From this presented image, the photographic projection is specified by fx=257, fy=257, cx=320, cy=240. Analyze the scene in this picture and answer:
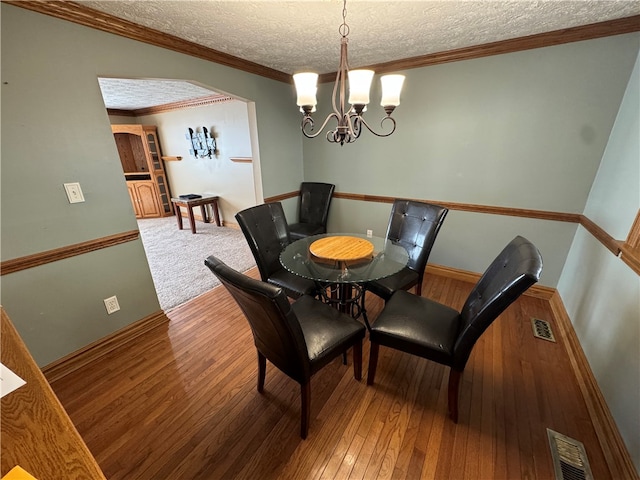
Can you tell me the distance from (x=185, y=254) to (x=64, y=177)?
2194 mm

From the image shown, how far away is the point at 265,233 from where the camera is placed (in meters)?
2.15

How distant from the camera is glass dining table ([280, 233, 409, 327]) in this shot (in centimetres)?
162

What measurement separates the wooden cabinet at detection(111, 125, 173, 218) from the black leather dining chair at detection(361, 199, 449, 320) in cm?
521

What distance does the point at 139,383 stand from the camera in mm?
1673

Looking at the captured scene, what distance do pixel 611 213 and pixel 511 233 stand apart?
757mm

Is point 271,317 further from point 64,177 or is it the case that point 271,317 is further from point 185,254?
point 185,254

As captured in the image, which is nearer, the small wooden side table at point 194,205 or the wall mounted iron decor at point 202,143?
the small wooden side table at point 194,205

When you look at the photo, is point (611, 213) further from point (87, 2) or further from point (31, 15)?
point (31, 15)

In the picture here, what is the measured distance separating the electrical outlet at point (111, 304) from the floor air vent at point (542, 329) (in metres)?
3.25

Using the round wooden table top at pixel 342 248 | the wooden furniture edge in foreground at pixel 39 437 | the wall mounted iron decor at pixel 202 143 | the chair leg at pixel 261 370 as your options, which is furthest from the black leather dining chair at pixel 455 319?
the wall mounted iron decor at pixel 202 143

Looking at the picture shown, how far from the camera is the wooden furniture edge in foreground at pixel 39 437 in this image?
532 millimetres

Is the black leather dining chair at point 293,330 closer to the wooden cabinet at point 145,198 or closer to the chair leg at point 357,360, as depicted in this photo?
the chair leg at point 357,360

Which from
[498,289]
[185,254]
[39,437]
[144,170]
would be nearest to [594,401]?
[498,289]

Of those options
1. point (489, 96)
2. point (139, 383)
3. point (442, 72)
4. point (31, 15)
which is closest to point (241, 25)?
point (31, 15)
